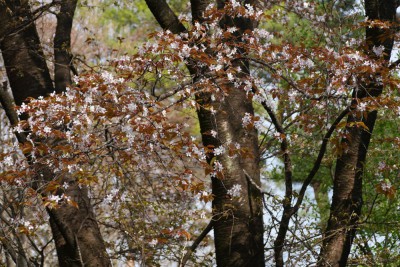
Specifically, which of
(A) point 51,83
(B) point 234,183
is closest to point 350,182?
(B) point 234,183

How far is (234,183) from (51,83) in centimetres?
268

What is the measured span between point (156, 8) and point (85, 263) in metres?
2.81

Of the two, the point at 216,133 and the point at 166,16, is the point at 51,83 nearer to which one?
the point at 166,16

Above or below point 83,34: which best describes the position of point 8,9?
below

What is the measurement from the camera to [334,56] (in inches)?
230

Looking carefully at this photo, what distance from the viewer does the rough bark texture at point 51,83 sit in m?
6.20

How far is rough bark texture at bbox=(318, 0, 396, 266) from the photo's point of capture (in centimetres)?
575

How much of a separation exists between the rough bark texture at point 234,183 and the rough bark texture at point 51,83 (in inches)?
51.9

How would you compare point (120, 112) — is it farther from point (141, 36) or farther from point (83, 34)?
point (141, 36)

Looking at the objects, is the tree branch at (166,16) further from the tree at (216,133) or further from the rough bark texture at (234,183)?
the rough bark texture at (234,183)

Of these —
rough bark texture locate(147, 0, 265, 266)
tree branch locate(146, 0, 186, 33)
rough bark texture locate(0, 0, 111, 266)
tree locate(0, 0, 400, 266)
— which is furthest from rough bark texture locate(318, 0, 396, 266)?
rough bark texture locate(0, 0, 111, 266)

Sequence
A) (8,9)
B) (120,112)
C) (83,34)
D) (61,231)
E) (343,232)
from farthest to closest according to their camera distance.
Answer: (83,34) < (8,9) < (61,231) < (343,232) < (120,112)

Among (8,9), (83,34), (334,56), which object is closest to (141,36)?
(83,34)

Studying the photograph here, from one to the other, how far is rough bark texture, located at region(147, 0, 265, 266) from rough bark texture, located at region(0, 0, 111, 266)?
132 centimetres
